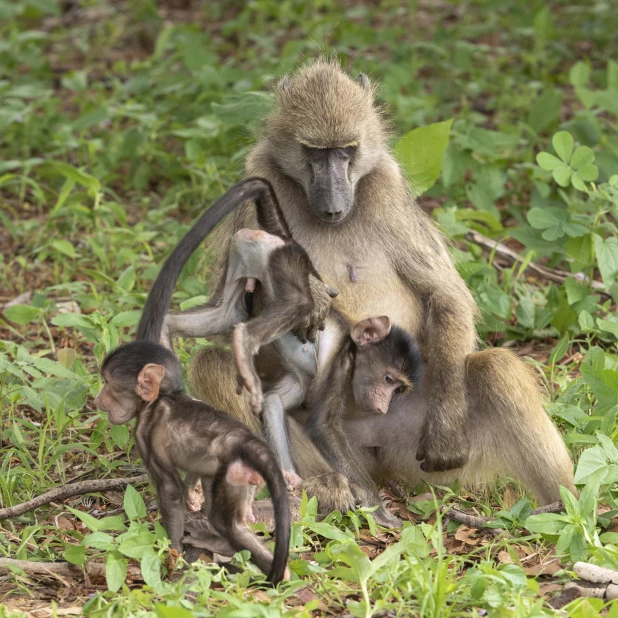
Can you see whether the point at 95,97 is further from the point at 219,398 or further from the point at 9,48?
the point at 219,398

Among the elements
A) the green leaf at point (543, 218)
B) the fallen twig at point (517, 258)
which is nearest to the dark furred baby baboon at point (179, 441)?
the green leaf at point (543, 218)

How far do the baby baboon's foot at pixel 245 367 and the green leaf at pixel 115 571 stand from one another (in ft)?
1.98

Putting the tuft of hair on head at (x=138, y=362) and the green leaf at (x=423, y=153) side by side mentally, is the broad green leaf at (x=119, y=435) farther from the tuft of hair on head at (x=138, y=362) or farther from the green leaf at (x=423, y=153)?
the green leaf at (x=423, y=153)

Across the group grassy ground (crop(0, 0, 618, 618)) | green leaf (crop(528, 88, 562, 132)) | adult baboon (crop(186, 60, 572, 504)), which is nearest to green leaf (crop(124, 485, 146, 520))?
grassy ground (crop(0, 0, 618, 618))

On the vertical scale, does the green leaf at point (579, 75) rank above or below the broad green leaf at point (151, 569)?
above

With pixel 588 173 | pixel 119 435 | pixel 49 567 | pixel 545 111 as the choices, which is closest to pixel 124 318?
pixel 119 435

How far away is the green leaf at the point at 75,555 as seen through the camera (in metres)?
3.31

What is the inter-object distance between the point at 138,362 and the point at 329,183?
1.06 meters

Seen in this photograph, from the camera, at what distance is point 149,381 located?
3301mm

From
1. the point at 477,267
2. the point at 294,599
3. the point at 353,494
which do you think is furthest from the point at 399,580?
the point at 477,267

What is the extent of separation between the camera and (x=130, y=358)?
3.30 meters

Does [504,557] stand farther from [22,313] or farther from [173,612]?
[22,313]

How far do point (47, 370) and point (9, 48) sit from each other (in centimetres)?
518

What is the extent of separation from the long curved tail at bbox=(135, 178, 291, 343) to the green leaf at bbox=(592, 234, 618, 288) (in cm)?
161
